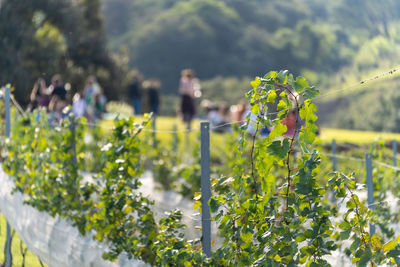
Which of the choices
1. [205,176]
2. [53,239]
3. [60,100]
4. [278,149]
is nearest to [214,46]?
[60,100]

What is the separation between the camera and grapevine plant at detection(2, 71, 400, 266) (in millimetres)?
3854

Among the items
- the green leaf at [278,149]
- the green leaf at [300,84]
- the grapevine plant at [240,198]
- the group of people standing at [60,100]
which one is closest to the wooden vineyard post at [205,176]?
the grapevine plant at [240,198]

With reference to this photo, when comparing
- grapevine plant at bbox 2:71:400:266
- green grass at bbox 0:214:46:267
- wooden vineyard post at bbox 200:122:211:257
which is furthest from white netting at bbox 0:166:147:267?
wooden vineyard post at bbox 200:122:211:257

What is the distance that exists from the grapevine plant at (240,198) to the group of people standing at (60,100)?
6029mm

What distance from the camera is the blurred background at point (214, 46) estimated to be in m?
28.7

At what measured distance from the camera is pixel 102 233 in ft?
19.8

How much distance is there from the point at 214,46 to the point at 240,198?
94.7 m

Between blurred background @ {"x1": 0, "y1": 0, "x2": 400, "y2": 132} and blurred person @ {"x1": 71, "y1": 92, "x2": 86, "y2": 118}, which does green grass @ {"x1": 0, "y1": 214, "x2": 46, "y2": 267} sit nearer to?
blurred person @ {"x1": 71, "y1": 92, "x2": 86, "y2": 118}

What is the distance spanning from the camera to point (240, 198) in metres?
4.29

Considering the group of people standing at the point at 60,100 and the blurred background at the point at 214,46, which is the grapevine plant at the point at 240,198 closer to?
the group of people standing at the point at 60,100

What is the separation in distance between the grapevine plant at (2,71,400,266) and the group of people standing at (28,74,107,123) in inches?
237

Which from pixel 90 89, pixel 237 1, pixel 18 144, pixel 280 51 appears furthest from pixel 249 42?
pixel 18 144

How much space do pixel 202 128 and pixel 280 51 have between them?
93071 millimetres

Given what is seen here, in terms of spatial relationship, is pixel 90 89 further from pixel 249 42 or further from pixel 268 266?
pixel 249 42
